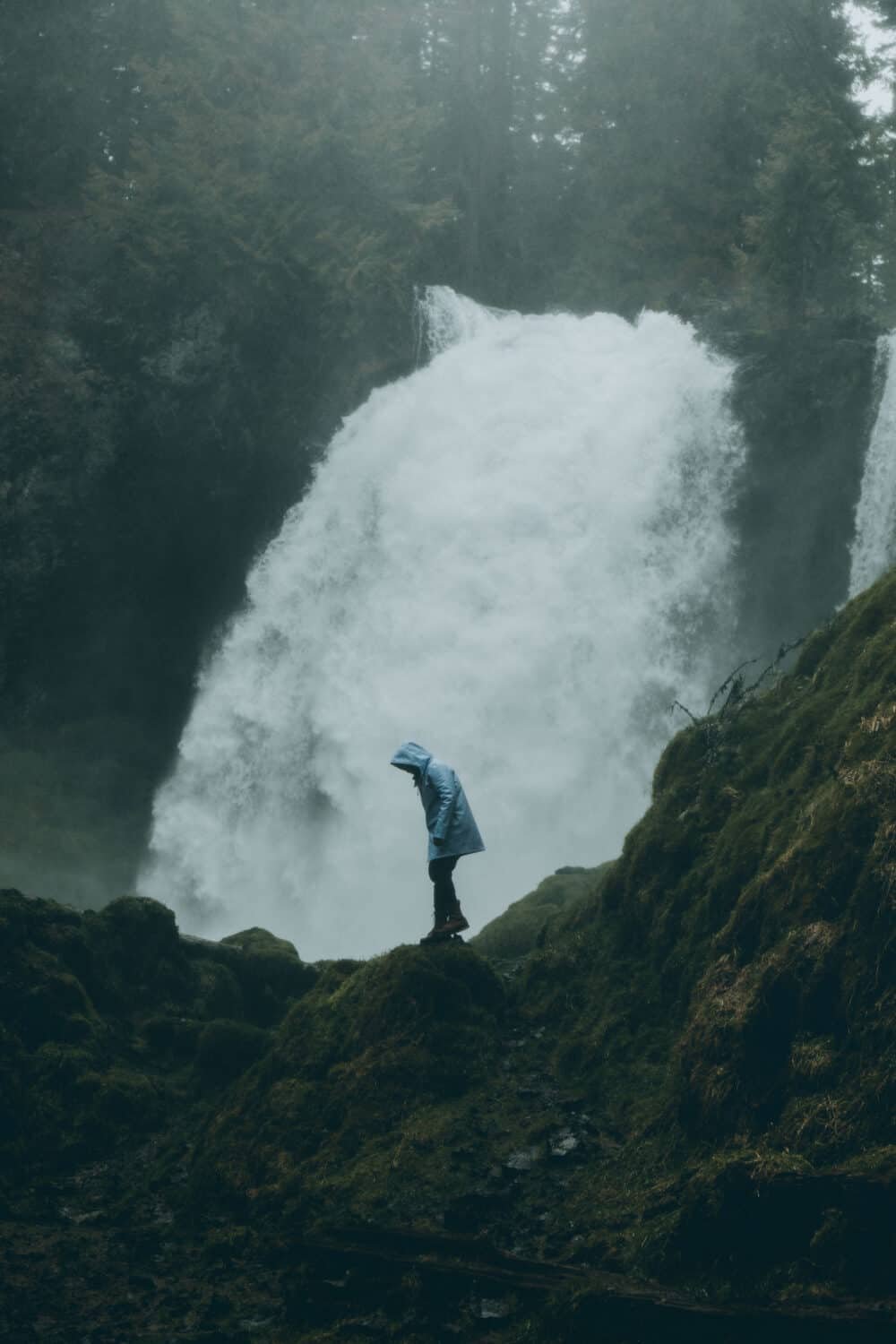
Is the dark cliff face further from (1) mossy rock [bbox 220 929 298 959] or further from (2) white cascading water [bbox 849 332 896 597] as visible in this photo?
(2) white cascading water [bbox 849 332 896 597]

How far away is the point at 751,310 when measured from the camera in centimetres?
2333

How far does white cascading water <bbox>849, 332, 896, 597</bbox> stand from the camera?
19094 mm

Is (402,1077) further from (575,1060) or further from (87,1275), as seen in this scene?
(87,1275)

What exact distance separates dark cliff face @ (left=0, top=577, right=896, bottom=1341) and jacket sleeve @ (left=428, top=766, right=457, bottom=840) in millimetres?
817

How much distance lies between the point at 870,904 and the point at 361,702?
15326mm

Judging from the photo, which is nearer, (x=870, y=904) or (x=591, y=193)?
(x=870, y=904)

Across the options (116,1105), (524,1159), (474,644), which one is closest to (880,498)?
(474,644)

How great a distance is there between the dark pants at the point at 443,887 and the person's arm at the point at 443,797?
0.16 meters

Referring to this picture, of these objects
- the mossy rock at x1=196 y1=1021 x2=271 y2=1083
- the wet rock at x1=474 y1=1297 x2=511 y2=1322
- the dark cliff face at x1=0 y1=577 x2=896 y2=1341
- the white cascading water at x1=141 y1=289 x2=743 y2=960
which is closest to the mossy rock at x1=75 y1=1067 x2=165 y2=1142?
the dark cliff face at x1=0 y1=577 x2=896 y2=1341

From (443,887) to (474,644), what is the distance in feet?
37.6

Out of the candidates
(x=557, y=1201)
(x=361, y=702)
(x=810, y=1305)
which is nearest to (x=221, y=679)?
(x=361, y=702)

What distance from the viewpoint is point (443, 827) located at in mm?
8258

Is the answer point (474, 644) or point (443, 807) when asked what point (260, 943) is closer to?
point (443, 807)

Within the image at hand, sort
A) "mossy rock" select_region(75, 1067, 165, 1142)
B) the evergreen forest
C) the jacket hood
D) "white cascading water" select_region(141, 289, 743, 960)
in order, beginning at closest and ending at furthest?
the evergreen forest → the jacket hood → "mossy rock" select_region(75, 1067, 165, 1142) → "white cascading water" select_region(141, 289, 743, 960)
